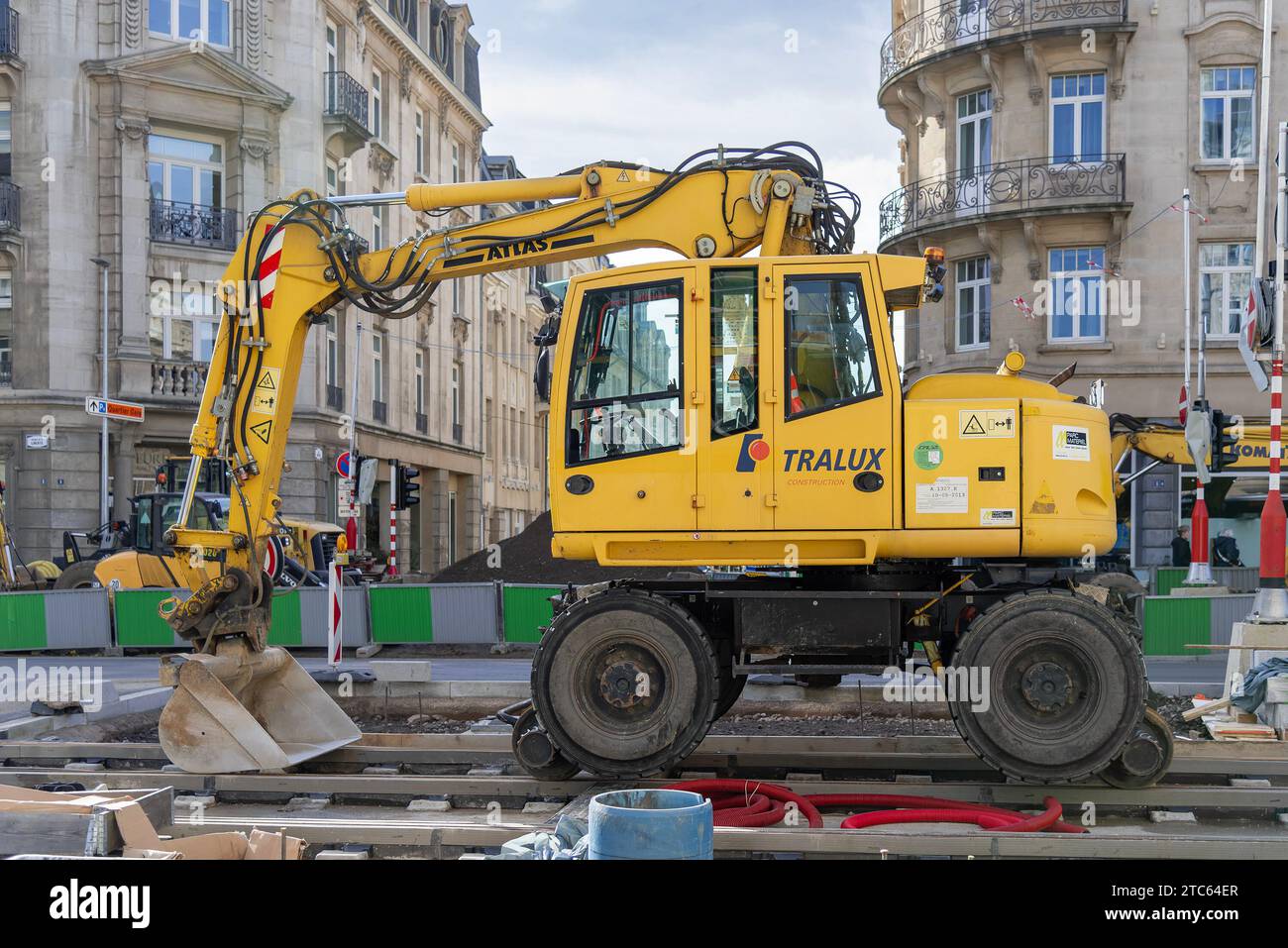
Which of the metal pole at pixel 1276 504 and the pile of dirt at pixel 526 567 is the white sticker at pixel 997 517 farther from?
the pile of dirt at pixel 526 567

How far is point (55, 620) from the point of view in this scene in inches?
782

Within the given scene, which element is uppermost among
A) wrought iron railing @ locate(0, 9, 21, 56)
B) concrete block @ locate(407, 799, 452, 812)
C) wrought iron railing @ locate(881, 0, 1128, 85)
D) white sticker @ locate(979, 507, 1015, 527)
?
wrought iron railing @ locate(0, 9, 21, 56)

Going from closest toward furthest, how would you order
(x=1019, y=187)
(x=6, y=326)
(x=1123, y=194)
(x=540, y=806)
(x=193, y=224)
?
(x=540, y=806), (x=1123, y=194), (x=1019, y=187), (x=6, y=326), (x=193, y=224)

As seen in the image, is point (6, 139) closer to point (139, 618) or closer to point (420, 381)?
point (420, 381)

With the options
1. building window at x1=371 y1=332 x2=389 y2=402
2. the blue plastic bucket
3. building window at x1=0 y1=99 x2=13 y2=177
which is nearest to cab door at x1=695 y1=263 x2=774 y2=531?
the blue plastic bucket

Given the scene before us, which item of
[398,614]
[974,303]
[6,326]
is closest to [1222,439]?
[974,303]

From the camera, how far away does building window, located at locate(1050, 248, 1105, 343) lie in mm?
28281

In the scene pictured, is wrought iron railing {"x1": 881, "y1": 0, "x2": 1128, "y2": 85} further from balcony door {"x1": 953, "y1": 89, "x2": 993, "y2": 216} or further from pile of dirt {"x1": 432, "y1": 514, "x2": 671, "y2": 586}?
pile of dirt {"x1": 432, "y1": 514, "x2": 671, "y2": 586}

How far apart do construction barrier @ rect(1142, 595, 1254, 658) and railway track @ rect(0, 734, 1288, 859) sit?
8695mm

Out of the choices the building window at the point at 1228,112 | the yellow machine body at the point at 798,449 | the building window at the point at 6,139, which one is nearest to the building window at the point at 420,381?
the building window at the point at 6,139

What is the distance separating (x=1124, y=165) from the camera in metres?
27.9

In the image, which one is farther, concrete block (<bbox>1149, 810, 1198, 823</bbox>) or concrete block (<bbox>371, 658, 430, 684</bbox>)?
concrete block (<bbox>371, 658, 430, 684</bbox>)

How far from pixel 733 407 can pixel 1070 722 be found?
2.77 m
